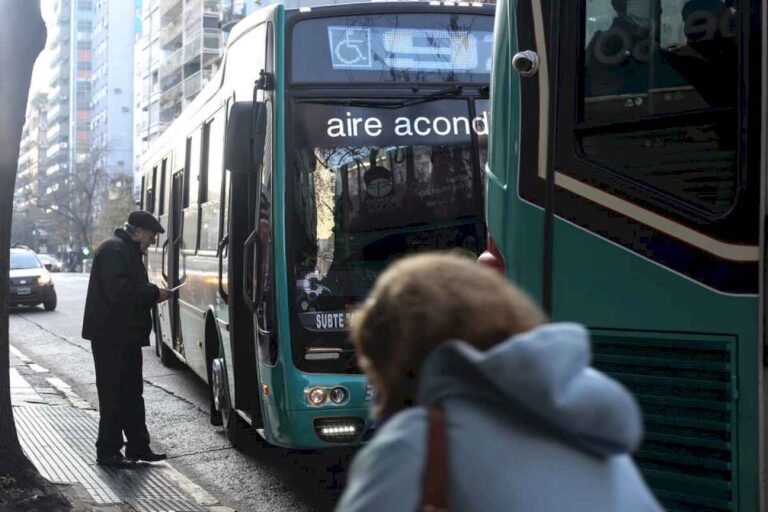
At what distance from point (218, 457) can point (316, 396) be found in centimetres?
241

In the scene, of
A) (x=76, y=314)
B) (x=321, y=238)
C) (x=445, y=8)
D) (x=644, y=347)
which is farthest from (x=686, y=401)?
(x=76, y=314)

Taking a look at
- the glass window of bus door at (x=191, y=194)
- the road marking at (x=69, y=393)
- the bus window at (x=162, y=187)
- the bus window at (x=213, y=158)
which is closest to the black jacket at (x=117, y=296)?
the bus window at (x=213, y=158)

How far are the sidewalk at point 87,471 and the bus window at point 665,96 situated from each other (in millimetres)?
3994

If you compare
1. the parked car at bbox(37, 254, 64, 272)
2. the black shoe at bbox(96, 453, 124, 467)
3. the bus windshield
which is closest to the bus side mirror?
the bus windshield

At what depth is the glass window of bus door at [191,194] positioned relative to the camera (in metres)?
10.9

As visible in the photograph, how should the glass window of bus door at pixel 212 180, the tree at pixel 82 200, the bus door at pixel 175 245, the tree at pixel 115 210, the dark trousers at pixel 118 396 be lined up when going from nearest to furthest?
the dark trousers at pixel 118 396 → the glass window of bus door at pixel 212 180 → the bus door at pixel 175 245 → the tree at pixel 115 210 → the tree at pixel 82 200

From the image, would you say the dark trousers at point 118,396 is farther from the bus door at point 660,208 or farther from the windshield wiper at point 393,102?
the bus door at point 660,208

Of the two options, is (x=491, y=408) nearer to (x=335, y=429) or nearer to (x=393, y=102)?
(x=335, y=429)

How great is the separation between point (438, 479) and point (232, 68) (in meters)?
7.42

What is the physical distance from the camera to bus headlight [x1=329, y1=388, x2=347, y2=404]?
7.41 meters

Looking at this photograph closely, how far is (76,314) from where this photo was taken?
91.7ft

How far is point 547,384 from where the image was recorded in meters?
1.95

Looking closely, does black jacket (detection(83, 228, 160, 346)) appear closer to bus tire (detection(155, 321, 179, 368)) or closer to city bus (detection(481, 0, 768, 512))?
city bus (detection(481, 0, 768, 512))

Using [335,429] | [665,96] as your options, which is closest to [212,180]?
[335,429]
